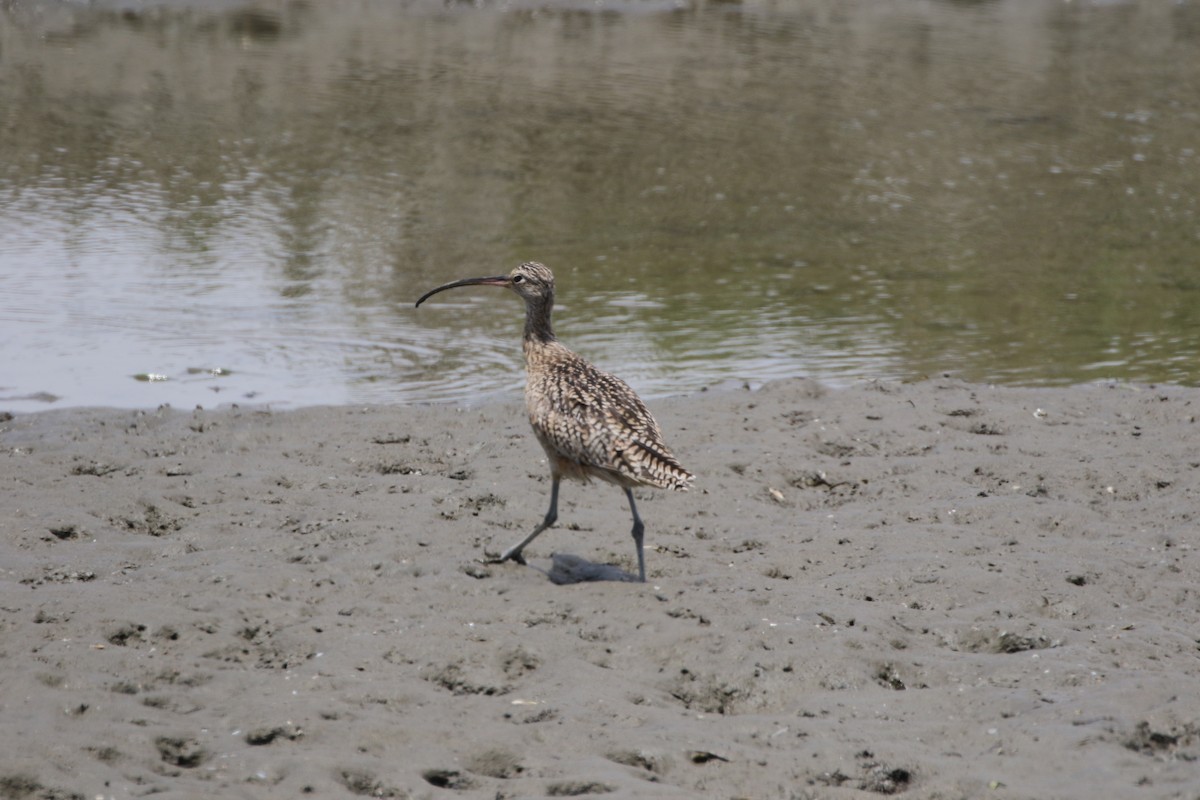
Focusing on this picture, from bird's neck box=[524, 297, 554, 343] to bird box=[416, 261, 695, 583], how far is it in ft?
0.71

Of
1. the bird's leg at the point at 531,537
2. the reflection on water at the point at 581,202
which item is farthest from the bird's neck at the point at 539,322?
the reflection on water at the point at 581,202

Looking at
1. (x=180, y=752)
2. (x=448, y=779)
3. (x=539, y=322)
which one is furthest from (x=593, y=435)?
(x=180, y=752)

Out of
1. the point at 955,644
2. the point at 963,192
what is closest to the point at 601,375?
the point at 955,644

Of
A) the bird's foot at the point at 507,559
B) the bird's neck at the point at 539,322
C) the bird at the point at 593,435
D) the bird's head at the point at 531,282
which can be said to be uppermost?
the bird's head at the point at 531,282

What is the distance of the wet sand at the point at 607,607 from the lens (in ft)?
14.9

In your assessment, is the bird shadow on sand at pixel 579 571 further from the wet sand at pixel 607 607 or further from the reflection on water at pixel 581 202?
the reflection on water at pixel 581 202

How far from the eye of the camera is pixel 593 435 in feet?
20.4

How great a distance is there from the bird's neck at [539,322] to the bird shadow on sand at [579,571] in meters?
1.22

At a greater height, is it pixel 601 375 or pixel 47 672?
pixel 601 375

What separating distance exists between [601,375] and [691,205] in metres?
8.75

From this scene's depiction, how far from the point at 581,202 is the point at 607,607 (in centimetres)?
977

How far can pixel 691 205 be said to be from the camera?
15211mm

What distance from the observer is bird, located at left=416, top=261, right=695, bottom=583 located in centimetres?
612

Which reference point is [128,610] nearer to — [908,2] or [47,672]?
[47,672]
